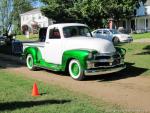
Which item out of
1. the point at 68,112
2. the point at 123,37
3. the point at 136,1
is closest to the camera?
the point at 68,112

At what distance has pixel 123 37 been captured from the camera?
3750 centimetres

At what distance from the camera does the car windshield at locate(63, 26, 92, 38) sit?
15.4 m

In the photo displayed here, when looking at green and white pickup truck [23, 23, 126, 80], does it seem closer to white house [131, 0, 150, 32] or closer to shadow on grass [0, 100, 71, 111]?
shadow on grass [0, 100, 71, 111]

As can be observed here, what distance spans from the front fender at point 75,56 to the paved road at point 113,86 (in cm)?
57

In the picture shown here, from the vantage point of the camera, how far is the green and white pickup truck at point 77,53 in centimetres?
1372

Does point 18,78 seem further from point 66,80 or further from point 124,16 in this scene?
point 124,16

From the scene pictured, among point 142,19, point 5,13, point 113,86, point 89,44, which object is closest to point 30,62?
point 89,44

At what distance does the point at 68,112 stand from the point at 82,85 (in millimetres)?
4115

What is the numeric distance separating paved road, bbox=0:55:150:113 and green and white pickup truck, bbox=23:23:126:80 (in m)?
0.36

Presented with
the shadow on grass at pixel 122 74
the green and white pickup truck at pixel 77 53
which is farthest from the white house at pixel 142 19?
the green and white pickup truck at pixel 77 53

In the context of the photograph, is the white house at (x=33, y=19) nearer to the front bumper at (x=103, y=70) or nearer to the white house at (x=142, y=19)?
the white house at (x=142, y=19)

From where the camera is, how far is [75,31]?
15648 millimetres

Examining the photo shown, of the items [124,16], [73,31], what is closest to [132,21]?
[124,16]

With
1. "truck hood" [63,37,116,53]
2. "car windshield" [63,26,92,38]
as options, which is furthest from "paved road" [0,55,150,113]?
"car windshield" [63,26,92,38]
